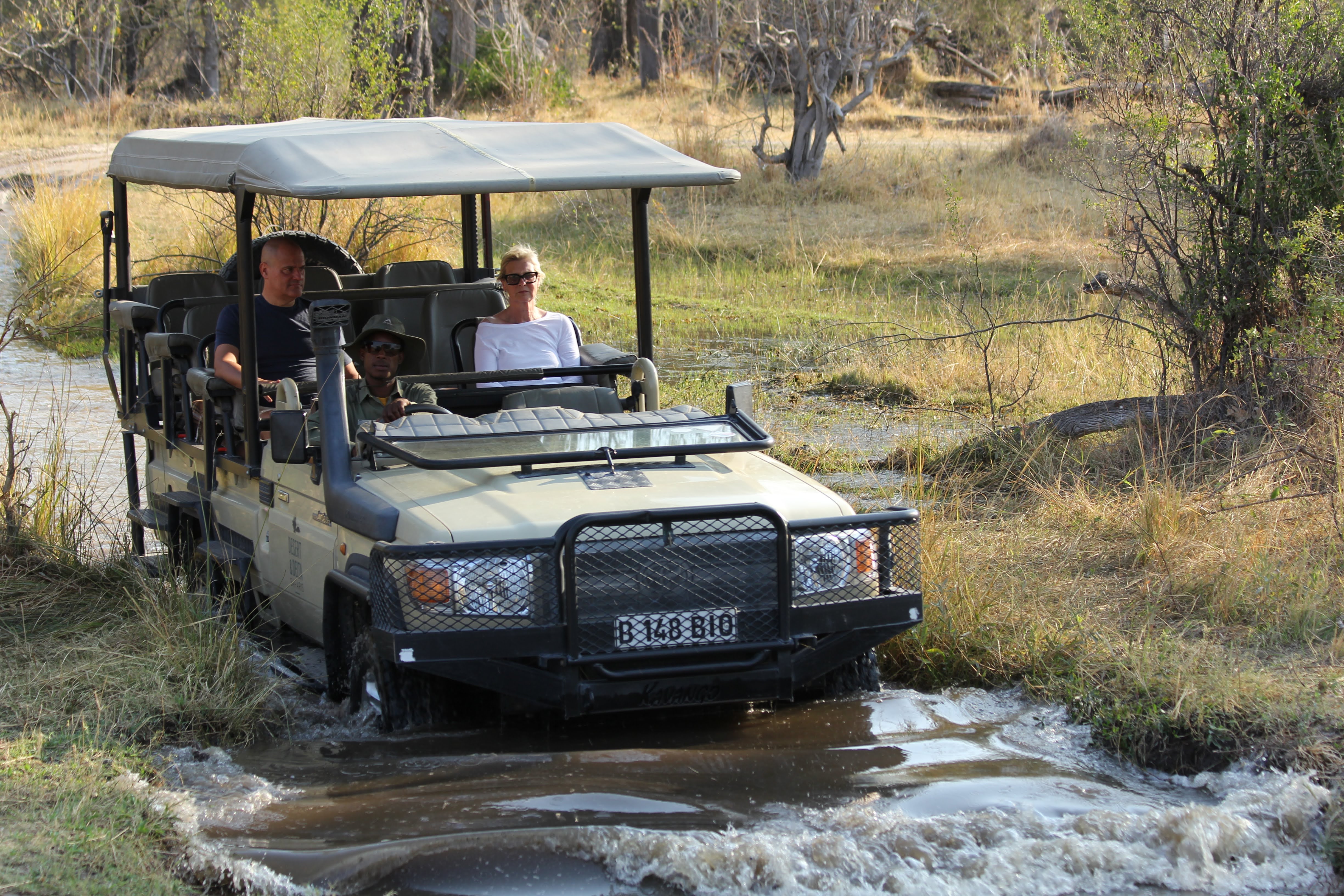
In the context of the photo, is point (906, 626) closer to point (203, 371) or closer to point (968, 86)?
point (203, 371)

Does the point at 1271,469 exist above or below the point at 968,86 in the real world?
below

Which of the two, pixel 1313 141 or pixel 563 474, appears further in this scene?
pixel 1313 141

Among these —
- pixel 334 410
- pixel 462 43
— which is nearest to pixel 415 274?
pixel 334 410

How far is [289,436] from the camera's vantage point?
194 inches

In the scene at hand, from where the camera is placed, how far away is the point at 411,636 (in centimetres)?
407

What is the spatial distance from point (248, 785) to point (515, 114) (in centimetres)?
1902

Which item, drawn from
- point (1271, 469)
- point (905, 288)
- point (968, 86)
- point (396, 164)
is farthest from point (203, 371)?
point (968, 86)

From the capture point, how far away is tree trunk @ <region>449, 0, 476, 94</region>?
27.3m

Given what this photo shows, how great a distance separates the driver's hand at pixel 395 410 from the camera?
5215 mm

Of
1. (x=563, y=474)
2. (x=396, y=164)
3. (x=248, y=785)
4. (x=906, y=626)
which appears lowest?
(x=248, y=785)

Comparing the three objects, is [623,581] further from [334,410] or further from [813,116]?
[813,116]

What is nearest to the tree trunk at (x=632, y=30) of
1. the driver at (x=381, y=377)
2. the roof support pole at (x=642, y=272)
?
the roof support pole at (x=642, y=272)

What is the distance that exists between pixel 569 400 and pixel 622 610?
4.84 feet

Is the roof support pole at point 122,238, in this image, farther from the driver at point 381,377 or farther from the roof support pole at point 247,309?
the driver at point 381,377
